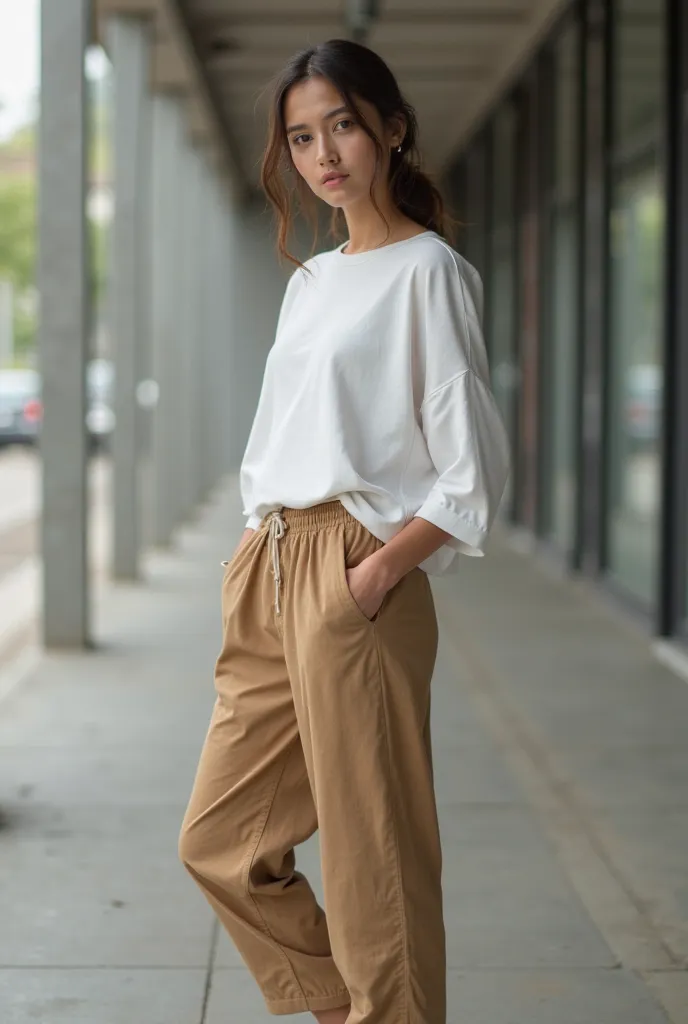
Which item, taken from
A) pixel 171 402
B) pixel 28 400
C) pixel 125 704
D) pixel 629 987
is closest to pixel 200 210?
pixel 171 402

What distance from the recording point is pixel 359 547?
6.95 ft

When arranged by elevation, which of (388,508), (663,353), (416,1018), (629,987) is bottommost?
(629,987)

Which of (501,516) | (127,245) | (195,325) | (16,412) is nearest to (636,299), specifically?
(127,245)

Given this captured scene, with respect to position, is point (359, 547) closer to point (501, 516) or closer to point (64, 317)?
point (64, 317)

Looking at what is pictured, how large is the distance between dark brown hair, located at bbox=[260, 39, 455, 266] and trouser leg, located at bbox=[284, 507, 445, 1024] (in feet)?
1.74

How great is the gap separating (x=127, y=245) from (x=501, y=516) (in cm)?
519

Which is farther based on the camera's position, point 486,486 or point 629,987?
point 629,987

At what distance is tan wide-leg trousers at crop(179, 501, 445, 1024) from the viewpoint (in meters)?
2.10

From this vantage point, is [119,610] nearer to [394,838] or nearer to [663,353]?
[663,353]

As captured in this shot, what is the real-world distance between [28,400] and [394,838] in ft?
88.2

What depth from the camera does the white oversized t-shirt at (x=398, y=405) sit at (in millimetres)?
2080

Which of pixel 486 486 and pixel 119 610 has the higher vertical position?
pixel 486 486

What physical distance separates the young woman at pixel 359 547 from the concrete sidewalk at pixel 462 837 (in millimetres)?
740

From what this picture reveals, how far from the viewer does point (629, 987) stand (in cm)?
292
